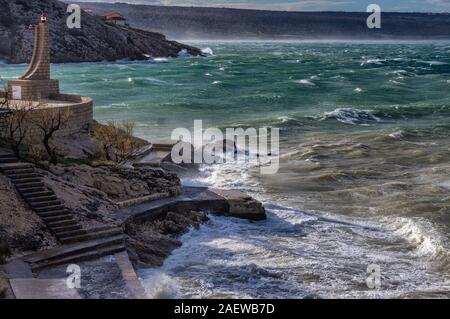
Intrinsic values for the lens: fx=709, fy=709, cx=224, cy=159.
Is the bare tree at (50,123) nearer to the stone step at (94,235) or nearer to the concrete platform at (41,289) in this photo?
the stone step at (94,235)

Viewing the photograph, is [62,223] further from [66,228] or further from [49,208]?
[49,208]

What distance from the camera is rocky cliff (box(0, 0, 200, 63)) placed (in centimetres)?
9769

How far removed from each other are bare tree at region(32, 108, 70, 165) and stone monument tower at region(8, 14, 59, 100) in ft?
14.5

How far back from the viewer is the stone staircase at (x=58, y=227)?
678 inches

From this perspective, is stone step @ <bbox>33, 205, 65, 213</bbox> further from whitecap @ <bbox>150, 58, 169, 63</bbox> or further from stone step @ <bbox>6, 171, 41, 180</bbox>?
whitecap @ <bbox>150, 58, 169, 63</bbox>

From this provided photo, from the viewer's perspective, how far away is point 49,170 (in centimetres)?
2103

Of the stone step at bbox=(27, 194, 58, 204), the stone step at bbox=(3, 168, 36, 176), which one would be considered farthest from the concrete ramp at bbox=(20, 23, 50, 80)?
the stone step at bbox=(27, 194, 58, 204)

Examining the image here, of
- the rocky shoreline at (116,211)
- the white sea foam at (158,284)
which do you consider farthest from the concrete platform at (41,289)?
the white sea foam at (158,284)

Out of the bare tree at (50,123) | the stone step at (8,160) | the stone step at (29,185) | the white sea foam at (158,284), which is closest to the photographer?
the white sea foam at (158,284)

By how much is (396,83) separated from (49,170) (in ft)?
206

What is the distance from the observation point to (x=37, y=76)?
1188 inches

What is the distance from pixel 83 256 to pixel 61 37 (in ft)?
296

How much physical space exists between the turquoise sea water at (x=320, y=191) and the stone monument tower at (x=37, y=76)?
768 cm
